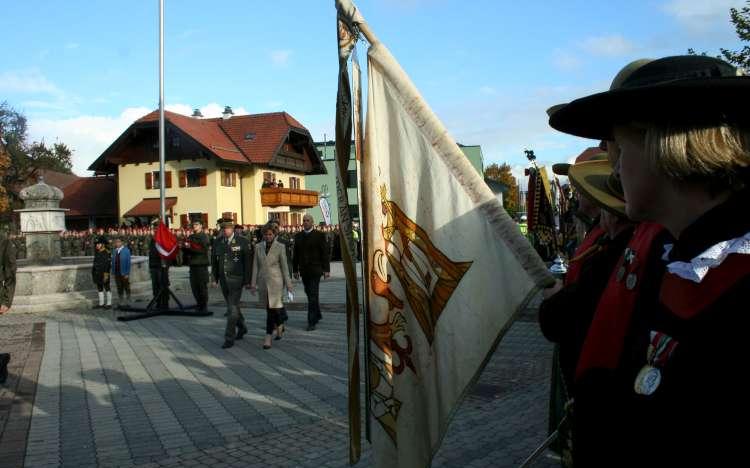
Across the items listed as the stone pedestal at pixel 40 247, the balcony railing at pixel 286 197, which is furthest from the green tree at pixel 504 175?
the stone pedestal at pixel 40 247

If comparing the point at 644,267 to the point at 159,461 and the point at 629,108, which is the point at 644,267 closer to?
the point at 629,108

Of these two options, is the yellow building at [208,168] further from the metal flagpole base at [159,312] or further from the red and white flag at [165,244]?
the metal flagpole base at [159,312]

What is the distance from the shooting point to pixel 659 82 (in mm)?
1386

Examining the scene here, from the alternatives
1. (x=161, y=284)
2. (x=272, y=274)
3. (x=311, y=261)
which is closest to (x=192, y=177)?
(x=161, y=284)

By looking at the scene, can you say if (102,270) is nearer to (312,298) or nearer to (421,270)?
(312,298)

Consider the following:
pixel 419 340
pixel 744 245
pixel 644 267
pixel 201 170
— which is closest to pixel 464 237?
pixel 419 340

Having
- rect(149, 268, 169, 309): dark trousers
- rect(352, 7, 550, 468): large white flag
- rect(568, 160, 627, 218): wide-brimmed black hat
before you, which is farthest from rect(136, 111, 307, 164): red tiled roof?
rect(352, 7, 550, 468): large white flag

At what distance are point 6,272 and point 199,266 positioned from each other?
615 centimetres

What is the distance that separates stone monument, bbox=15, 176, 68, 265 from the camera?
18359 mm

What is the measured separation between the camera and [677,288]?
1281 mm

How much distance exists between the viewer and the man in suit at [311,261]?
37.4 ft

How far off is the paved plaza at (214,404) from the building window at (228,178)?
112 feet

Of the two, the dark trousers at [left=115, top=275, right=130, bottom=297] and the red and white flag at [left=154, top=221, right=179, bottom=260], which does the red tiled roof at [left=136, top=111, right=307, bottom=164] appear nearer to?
the dark trousers at [left=115, top=275, right=130, bottom=297]

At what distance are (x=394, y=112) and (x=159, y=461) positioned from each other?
380cm
